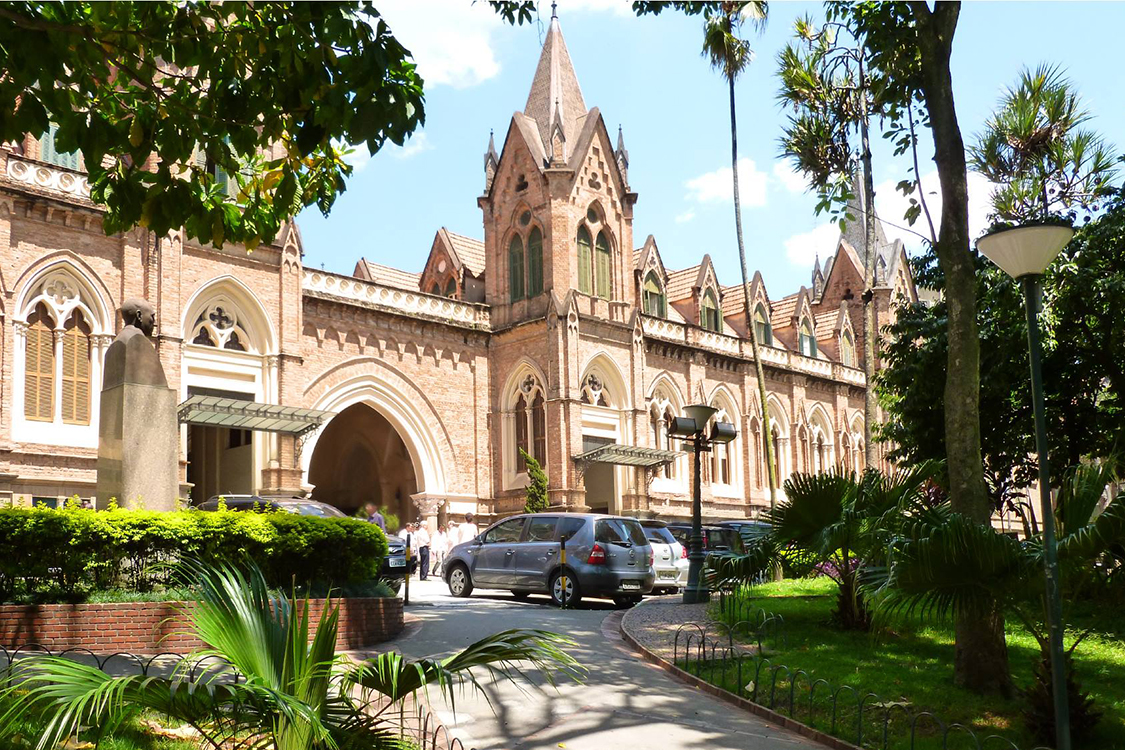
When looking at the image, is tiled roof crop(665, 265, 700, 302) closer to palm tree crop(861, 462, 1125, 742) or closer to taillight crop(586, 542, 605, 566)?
taillight crop(586, 542, 605, 566)

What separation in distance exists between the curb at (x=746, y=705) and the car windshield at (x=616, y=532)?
502cm

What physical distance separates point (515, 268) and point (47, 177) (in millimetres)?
14668

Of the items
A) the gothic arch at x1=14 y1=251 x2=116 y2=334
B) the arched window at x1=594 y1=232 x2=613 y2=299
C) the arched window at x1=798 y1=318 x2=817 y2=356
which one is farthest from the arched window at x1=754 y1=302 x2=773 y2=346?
the gothic arch at x1=14 y1=251 x2=116 y2=334

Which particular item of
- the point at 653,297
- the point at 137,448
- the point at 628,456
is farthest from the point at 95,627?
the point at 653,297

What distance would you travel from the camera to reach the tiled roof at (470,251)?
40.2 m

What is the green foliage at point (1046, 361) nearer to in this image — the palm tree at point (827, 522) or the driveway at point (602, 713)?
the palm tree at point (827, 522)

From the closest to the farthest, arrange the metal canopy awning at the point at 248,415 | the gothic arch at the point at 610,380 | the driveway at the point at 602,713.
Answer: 1. the driveway at the point at 602,713
2. the metal canopy awning at the point at 248,415
3. the gothic arch at the point at 610,380

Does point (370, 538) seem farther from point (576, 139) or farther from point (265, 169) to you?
point (576, 139)

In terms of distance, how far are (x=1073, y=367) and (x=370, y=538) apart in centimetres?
1126

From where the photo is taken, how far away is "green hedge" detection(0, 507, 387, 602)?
10.8 metres

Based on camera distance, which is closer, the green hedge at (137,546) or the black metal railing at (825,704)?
the black metal railing at (825,704)

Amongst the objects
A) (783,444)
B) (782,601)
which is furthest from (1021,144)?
(783,444)

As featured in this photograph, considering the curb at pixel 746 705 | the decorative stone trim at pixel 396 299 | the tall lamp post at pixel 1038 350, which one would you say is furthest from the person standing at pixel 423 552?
the tall lamp post at pixel 1038 350

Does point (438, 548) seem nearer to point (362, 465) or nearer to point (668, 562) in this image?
point (668, 562)
